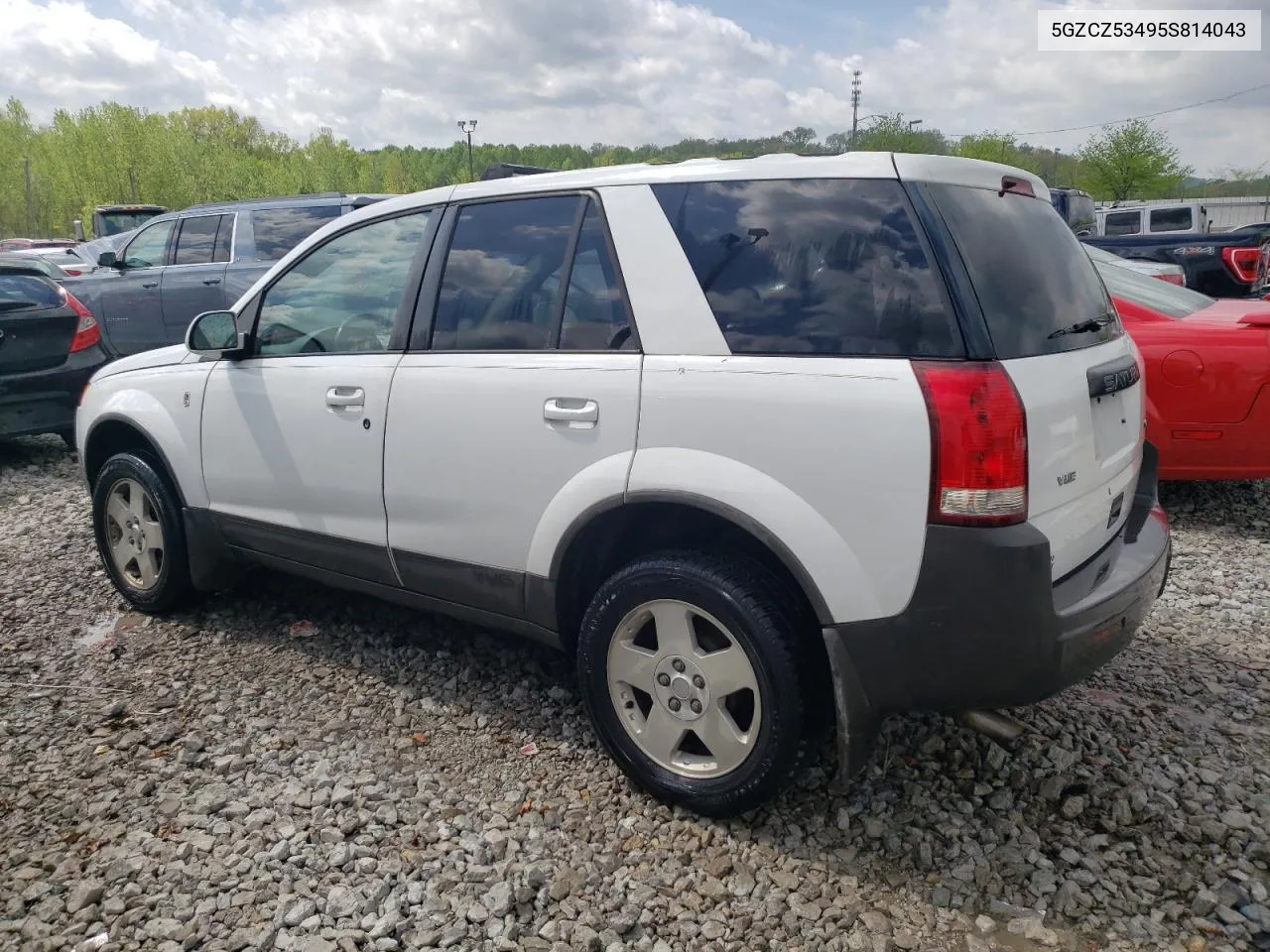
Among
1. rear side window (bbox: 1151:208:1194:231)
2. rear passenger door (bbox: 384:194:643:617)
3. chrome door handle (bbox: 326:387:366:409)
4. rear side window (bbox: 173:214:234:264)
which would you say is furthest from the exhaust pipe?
rear side window (bbox: 1151:208:1194:231)

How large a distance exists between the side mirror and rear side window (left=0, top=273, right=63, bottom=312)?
428 centimetres

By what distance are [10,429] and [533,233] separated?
581 centimetres

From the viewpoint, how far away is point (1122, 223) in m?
20.9

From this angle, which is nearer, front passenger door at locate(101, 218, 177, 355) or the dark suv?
the dark suv

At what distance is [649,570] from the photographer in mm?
2695

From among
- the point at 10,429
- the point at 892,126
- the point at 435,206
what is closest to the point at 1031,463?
the point at 435,206

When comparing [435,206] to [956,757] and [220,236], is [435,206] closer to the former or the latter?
[956,757]

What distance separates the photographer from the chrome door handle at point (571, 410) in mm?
2760

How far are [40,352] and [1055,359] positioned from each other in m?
7.36

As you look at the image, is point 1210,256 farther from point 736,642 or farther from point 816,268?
point 736,642

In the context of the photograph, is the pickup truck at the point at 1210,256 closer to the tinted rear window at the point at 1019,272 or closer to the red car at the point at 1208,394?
the red car at the point at 1208,394

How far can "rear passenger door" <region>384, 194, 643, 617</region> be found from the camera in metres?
2.79

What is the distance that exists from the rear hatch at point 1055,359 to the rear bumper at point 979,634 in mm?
108

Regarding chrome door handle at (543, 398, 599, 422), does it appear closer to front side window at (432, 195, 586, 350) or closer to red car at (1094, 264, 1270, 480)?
front side window at (432, 195, 586, 350)
